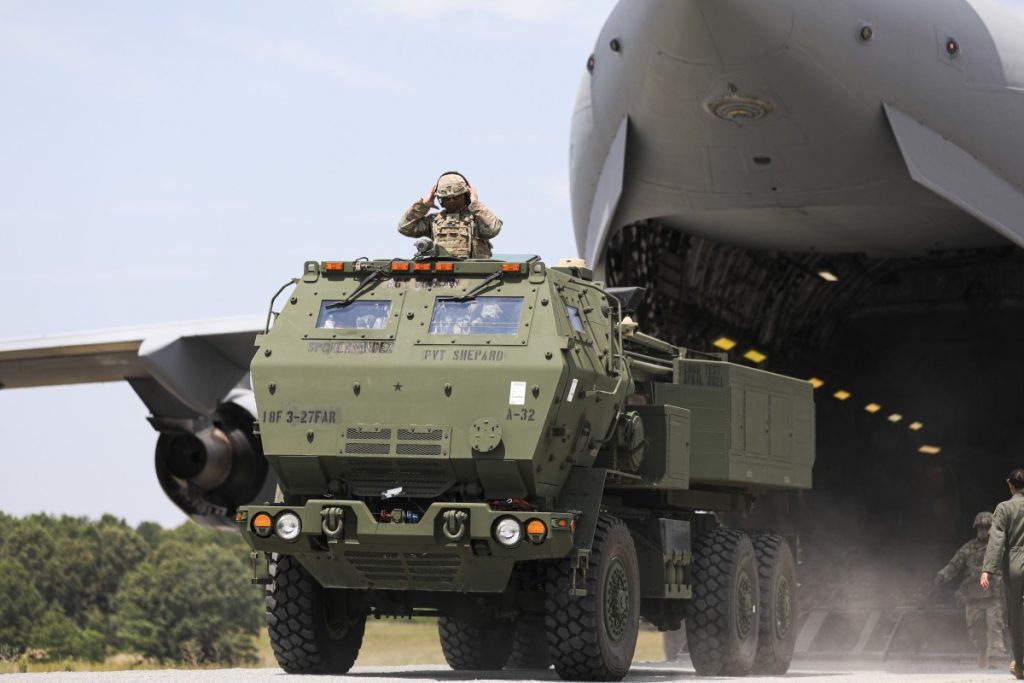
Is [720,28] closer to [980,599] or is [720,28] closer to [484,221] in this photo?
[484,221]

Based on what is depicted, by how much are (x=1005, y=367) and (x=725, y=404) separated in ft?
48.7

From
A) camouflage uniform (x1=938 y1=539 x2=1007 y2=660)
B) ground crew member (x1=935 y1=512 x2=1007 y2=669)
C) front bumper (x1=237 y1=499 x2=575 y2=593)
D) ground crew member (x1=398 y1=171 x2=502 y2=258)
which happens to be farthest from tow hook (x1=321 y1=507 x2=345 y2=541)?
camouflage uniform (x1=938 y1=539 x2=1007 y2=660)

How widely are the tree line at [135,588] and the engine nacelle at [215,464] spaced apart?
8507 mm

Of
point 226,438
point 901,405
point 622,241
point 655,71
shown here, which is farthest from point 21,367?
point 901,405

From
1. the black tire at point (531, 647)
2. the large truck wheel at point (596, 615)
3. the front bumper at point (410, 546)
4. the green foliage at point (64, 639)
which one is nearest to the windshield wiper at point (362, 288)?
the front bumper at point (410, 546)

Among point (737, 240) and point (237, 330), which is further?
point (737, 240)

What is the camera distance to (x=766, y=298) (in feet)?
77.8

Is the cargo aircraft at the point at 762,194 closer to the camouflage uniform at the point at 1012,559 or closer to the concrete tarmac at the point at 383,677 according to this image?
the concrete tarmac at the point at 383,677

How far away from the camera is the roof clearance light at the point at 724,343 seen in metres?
22.5

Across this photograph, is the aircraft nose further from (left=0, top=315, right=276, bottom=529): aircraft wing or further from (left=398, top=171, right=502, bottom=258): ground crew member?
(left=0, top=315, right=276, bottom=529): aircraft wing

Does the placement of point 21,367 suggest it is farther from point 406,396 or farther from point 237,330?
point 406,396

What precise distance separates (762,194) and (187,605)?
2597 cm

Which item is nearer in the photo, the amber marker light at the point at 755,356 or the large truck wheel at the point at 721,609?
the large truck wheel at the point at 721,609

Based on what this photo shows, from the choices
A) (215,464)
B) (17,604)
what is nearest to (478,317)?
(215,464)
